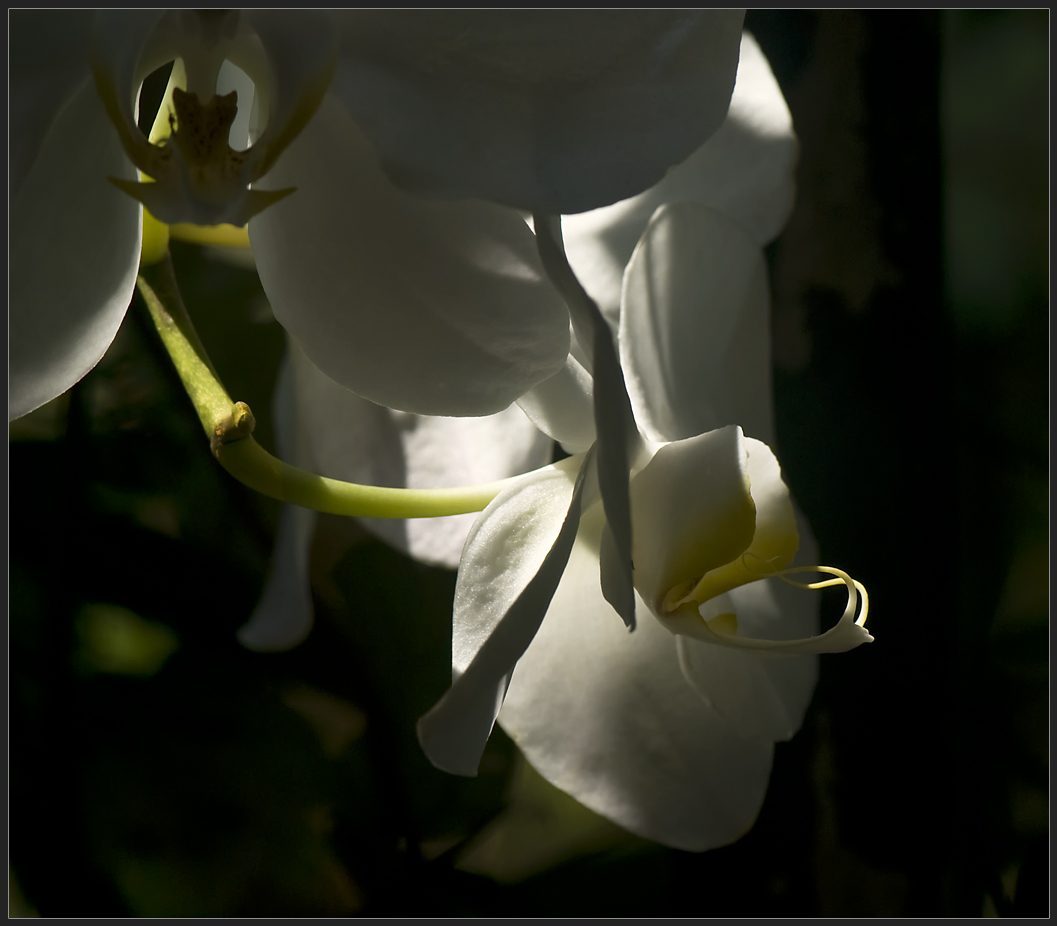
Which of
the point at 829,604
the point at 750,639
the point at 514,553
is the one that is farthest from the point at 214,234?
the point at 829,604

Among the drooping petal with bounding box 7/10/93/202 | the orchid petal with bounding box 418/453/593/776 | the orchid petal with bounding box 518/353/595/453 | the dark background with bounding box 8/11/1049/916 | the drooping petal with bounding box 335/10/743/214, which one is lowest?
the dark background with bounding box 8/11/1049/916

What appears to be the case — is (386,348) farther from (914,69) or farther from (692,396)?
(914,69)

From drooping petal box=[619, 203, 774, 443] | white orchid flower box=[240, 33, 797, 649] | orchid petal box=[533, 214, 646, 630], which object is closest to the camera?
orchid petal box=[533, 214, 646, 630]

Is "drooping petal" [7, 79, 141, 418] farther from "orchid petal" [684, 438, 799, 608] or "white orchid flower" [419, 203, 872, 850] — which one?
"orchid petal" [684, 438, 799, 608]

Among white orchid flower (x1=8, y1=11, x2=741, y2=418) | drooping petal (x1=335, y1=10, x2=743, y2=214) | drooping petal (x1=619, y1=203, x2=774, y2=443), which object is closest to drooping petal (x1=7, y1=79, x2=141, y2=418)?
white orchid flower (x1=8, y1=11, x2=741, y2=418)

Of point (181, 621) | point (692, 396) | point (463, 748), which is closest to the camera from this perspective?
point (463, 748)

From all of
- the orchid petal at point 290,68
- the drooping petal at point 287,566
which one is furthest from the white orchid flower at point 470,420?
the orchid petal at point 290,68

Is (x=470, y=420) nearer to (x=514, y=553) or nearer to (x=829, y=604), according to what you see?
(x=514, y=553)

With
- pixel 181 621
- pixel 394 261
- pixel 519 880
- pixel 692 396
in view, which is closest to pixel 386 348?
pixel 394 261
